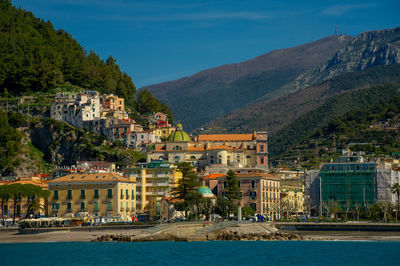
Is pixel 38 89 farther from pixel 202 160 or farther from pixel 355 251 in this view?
pixel 355 251

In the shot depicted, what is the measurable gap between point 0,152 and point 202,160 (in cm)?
4126

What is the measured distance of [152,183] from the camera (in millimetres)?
129125

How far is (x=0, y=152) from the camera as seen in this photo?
484ft

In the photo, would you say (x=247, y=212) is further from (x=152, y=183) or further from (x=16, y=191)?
(x=16, y=191)

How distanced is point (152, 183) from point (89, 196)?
16.3 metres

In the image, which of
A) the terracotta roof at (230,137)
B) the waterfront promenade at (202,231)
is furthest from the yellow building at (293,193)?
the waterfront promenade at (202,231)

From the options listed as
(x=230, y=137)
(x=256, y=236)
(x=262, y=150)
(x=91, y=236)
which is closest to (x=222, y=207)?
(x=256, y=236)

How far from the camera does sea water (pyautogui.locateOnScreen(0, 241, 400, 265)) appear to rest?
77.6 m

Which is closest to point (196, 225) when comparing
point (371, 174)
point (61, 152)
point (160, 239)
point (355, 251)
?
point (160, 239)

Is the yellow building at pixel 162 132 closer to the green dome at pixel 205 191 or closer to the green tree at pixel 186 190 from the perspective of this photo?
the green tree at pixel 186 190

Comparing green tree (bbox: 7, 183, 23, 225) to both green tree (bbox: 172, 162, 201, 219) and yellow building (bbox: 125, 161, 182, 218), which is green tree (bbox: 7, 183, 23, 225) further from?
green tree (bbox: 172, 162, 201, 219)

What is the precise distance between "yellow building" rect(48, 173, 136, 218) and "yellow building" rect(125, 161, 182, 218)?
28.7ft

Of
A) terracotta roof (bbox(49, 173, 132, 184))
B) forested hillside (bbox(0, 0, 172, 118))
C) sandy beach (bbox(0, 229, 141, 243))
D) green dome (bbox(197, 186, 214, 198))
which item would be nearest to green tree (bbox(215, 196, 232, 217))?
green dome (bbox(197, 186, 214, 198))

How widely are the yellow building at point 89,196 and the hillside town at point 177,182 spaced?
16 centimetres
